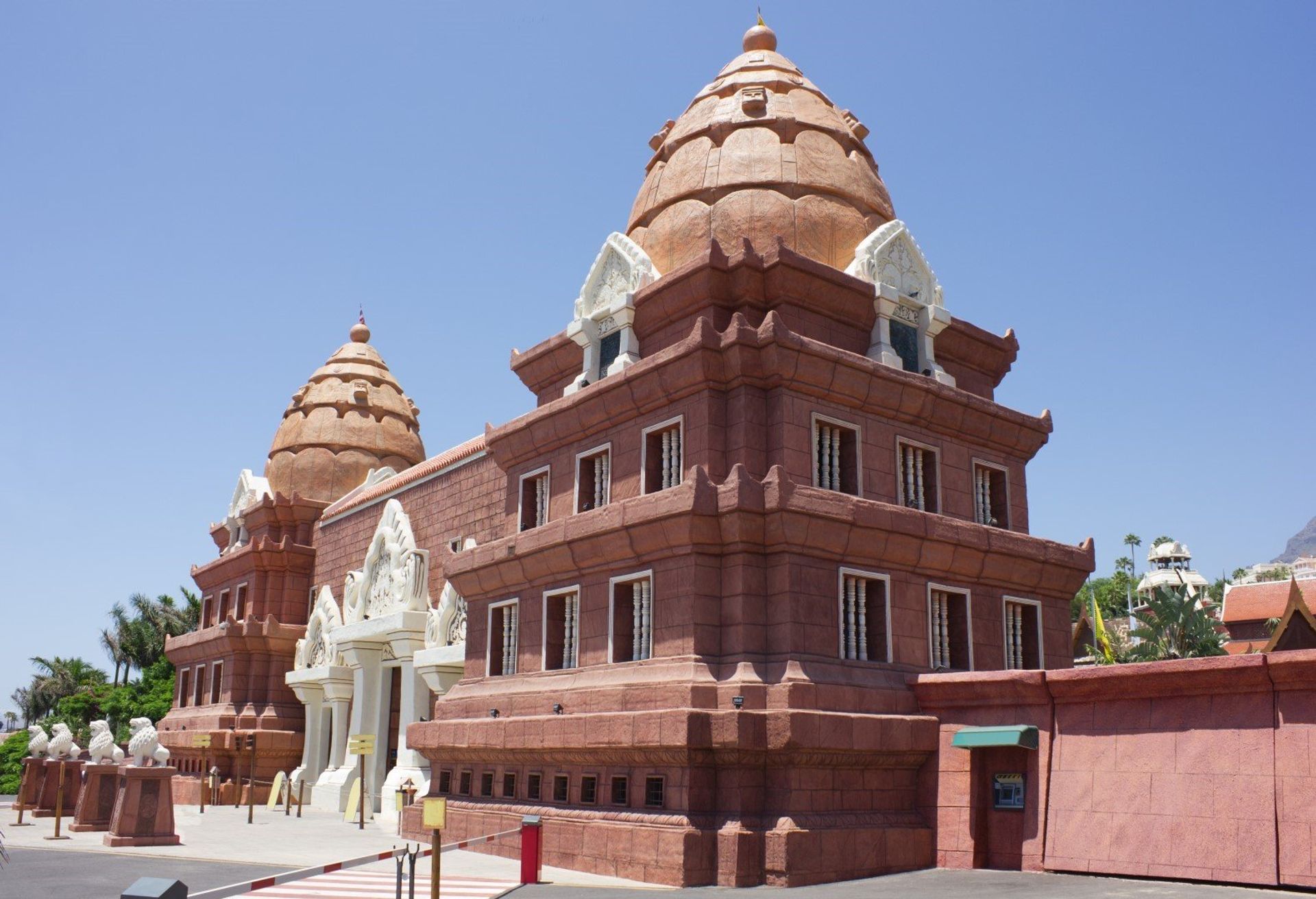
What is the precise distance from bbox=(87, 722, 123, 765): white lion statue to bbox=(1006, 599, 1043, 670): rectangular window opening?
60.9 feet

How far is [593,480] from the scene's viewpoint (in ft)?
67.1

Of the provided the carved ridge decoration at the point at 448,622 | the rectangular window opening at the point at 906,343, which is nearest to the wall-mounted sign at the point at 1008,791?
the rectangular window opening at the point at 906,343

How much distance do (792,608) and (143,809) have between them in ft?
42.6

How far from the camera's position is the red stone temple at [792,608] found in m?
14.6

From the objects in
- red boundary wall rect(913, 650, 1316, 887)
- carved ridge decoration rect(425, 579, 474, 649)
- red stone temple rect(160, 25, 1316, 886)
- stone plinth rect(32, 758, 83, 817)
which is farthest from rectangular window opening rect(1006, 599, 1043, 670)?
stone plinth rect(32, 758, 83, 817)

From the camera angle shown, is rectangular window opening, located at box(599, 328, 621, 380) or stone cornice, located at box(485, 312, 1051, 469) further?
rectangular window opening, located at box(599, 328, 621, 380)

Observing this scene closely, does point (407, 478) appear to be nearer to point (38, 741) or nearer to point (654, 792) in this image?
point (38, 741)

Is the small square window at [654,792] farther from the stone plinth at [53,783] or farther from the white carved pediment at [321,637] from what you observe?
the stone plinth at [53,783]

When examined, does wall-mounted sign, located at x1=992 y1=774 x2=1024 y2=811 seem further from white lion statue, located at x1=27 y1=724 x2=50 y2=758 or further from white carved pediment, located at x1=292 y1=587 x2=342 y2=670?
white lion statue, located at x1=27 y1=724 x2=50 y2=758

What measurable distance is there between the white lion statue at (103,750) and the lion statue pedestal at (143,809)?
3.24m

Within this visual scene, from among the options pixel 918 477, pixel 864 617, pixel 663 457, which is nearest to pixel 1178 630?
pixel 918 477

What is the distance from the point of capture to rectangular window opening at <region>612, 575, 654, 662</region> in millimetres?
17688

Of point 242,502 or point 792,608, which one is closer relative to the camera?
point 792,608

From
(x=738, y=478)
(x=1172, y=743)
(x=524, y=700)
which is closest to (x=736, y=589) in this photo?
(x=738, y=478)
